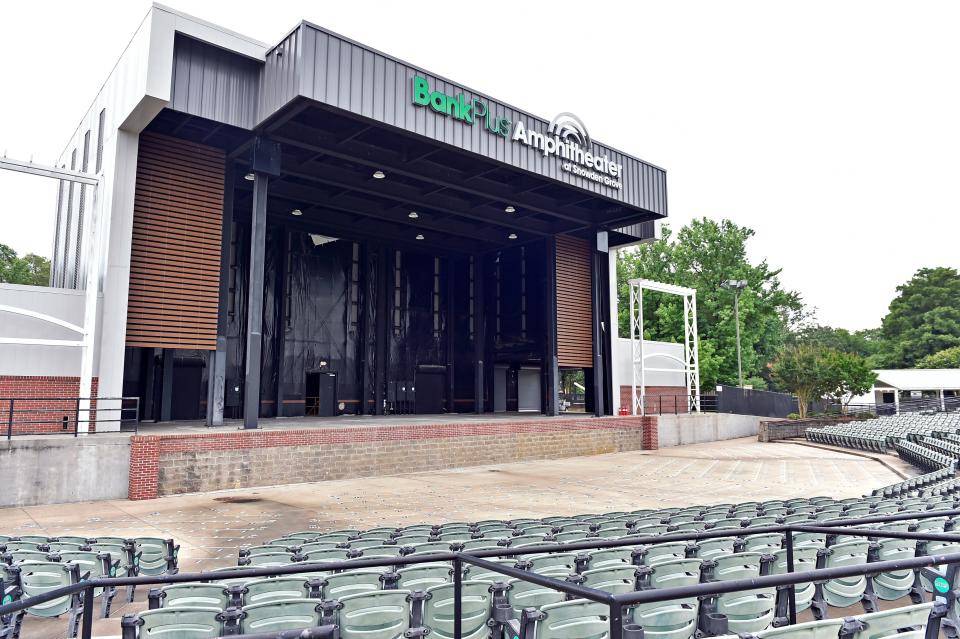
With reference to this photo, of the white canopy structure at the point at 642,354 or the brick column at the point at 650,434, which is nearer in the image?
the brick column at the point at 650,434

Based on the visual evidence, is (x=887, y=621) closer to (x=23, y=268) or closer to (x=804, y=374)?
(x=804, y=374)

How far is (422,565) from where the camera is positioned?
525 centimetres

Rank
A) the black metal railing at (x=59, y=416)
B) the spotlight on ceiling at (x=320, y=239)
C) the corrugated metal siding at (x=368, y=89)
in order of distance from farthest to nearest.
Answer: the spotlight on ceiling at (x=320, y=239) < the corrugated metal siding at (x=368, y=89) < the black metal railing at (x=59, y=416)

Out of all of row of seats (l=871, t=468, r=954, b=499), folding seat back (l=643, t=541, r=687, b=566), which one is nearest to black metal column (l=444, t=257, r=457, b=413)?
row of seats (l=871, t=468, r=954, b=499)

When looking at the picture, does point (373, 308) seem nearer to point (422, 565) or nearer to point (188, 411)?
point (188, 411)

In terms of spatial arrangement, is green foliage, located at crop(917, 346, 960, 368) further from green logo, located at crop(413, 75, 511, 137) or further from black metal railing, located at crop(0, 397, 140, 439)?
black metal railing, located at crop(0, 397, 140, 439)

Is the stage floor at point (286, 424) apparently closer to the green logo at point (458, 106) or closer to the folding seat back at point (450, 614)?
the green logo at point (458, 106)

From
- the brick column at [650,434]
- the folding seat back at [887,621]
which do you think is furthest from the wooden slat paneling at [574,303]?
the folding seat back at [887,621]

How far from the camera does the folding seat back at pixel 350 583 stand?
14.9ft

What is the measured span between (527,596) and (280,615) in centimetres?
160

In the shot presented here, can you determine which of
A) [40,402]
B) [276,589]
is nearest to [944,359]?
[40,402]

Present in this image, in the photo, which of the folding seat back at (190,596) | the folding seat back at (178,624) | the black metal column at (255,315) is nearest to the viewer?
the folding seat back at (178,624)

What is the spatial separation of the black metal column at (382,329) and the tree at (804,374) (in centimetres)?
2379

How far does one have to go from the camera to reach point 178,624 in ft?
11.8
